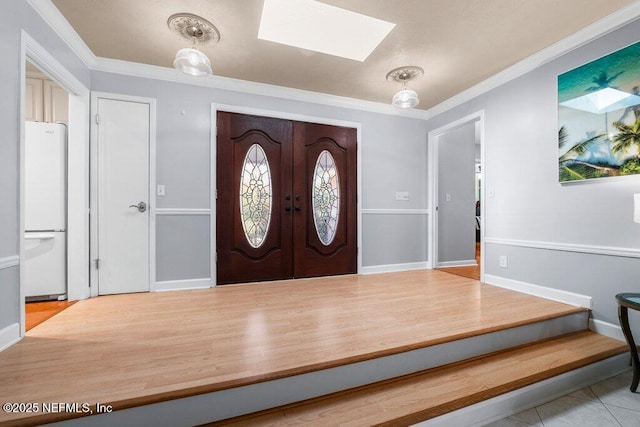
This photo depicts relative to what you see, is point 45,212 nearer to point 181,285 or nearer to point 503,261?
point 181,285

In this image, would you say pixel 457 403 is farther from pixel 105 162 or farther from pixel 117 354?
pixel 105 162

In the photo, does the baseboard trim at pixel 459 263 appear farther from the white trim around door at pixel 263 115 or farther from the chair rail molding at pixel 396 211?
the white trim around door at pixel 263 115

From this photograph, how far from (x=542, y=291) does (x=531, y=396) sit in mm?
1365

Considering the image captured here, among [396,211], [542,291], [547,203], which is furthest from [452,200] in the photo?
[542,291]

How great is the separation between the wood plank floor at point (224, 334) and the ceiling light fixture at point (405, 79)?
6.63 feet

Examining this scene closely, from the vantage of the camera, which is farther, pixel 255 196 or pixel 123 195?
pixel 255 196

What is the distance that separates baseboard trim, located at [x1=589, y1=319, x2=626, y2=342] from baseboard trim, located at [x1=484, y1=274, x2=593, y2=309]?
5.0 inches

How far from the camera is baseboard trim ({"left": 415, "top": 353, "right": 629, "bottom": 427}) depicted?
4.62 feet

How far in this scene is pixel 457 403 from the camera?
140cm

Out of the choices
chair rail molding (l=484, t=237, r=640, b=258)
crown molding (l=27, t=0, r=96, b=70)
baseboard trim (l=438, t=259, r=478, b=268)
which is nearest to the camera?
crown molding (l=27, t=0, r=96, b=70)

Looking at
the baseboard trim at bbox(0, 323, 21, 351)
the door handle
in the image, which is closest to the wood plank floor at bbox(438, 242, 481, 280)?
the door handle

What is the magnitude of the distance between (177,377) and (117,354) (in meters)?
0.53

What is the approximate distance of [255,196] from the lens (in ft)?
10.6

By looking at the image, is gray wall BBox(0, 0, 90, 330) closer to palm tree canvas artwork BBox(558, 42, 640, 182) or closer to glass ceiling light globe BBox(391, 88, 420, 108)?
glass ceiling light globe BBox(391, 88, 420, 108)
